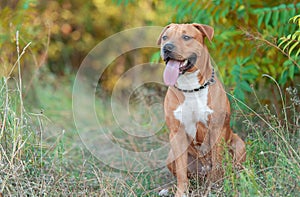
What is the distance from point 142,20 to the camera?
1034cm

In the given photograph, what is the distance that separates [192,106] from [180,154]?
1.58 feet

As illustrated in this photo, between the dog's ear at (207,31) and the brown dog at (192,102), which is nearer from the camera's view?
the brown dog at (192,102)

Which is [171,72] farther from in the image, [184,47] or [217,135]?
[217,135]

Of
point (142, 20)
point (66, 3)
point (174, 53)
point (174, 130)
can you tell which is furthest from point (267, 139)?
point (66, 3)

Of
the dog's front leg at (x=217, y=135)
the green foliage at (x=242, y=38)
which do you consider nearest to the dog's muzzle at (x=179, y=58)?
the dog's front leg at (x=217, y=135)

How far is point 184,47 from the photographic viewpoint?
175 inches

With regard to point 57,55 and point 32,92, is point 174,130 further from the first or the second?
point 57,55

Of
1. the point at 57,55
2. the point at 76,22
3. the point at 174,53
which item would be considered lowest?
the point at 57,55

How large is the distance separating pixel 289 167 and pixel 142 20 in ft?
23.2

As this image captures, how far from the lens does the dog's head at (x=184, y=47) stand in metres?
4.39

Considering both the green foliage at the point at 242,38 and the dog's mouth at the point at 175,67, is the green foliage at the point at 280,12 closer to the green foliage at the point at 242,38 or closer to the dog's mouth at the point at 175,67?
the green foliage at the point at 242,38

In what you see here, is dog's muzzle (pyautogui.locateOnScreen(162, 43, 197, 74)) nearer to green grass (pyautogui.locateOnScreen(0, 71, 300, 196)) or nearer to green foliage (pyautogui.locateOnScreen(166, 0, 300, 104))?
green grass (pyautogui.locateOnScreen(0, 71, 300, 196))

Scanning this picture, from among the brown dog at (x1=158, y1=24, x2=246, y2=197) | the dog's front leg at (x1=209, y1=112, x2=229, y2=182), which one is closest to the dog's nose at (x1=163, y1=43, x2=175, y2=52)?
the brown dog at (x1=158, y1=24, x2=246, y2=197)

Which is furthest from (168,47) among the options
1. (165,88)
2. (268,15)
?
(165,88)
